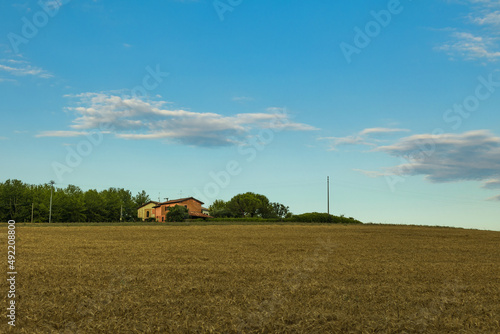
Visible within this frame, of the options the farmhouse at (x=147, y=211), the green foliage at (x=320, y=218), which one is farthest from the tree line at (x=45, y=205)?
the green foliage at (x=320, y=218)

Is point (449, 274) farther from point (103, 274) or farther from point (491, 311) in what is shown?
point (103, 274)

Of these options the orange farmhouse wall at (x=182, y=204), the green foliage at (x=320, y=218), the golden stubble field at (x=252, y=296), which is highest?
the orange farmhouse wall at (x=182, y=204)

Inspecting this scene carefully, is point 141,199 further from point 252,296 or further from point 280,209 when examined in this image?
point 252,296

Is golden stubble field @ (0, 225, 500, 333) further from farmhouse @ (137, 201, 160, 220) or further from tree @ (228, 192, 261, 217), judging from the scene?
farmhouse @ (137, 201, 160, 220)

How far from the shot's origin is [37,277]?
50.2 feet

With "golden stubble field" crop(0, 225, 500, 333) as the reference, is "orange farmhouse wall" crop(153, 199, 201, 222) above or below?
above

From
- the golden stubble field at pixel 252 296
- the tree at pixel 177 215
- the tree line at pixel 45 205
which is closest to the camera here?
the golden stubble field at pixel 252 296

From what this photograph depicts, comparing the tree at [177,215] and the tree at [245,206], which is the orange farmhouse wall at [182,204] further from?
the tree at [177,215]

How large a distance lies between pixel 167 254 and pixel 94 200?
113125mm

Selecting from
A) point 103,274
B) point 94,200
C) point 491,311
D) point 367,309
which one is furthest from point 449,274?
point 94,200

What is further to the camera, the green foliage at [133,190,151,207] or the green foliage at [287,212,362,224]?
the green foliage at [133,190,151,207]

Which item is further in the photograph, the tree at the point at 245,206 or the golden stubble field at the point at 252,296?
the tree at the point at 245,206

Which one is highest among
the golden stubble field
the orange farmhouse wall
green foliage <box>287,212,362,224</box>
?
the orange farmhouse wall

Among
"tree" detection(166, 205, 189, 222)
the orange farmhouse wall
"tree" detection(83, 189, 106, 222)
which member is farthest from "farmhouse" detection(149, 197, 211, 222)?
"tree" detection(166, 205, 189, 222)
